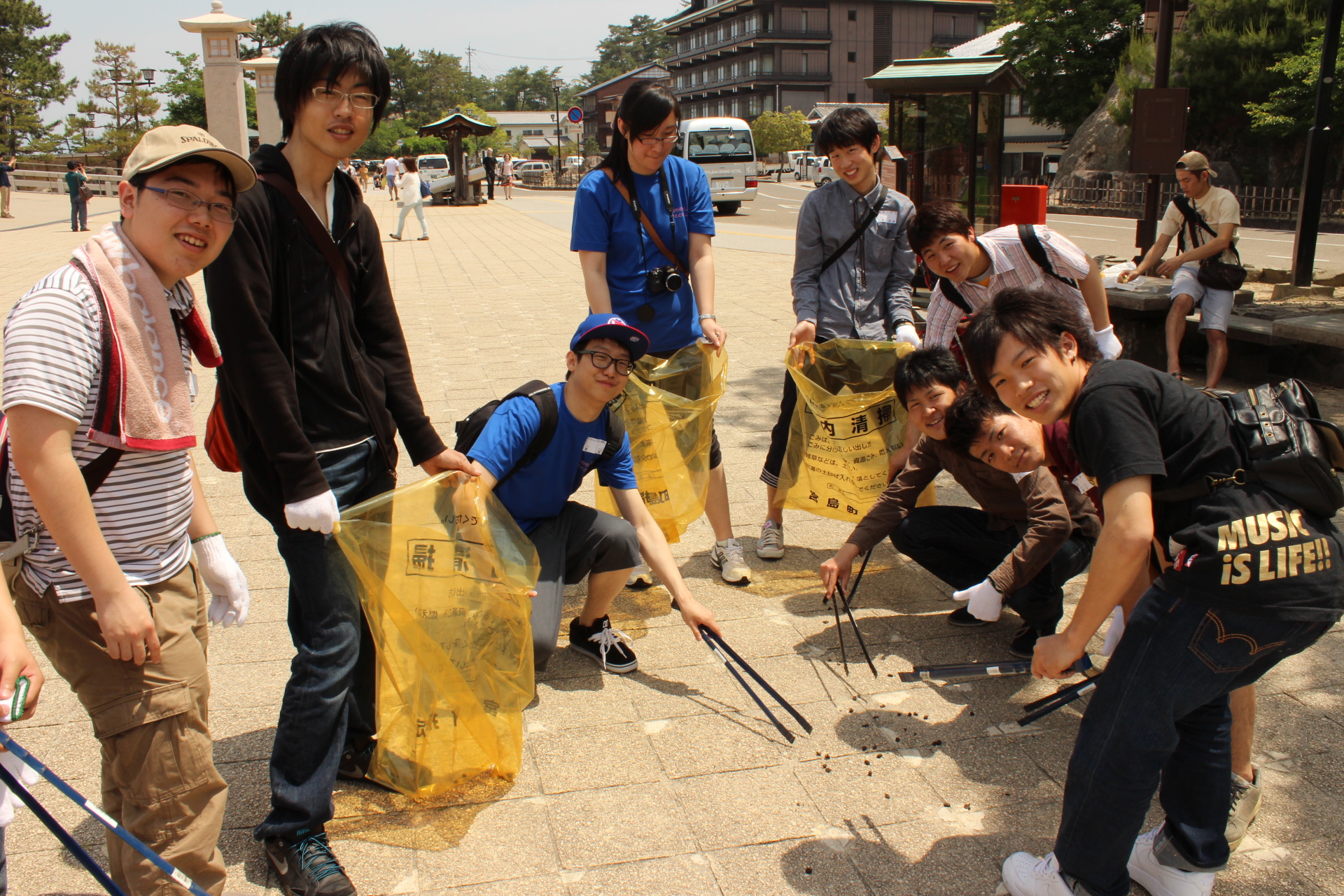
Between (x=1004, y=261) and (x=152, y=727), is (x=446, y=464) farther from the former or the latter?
(x=1004, y=261)

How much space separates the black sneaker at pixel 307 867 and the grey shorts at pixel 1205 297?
6569 millimetres

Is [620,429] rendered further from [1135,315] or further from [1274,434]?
[1135,315]

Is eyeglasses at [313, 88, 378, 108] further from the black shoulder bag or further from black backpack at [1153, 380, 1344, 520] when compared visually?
the black shoulder bag

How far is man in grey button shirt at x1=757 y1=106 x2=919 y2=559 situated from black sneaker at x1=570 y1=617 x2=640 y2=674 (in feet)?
3.44

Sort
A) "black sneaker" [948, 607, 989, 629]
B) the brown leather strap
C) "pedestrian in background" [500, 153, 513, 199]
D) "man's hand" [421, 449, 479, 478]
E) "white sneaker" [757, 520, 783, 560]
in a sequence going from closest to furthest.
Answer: "man's hand" [421, 449, 479, 478]
"black sneaker" [948, 607, 989, 629]
the brown leather strap
"white sneaker" [757, 520, 783, 560]
"pedestrian in background" [500, 153, 513, 199]

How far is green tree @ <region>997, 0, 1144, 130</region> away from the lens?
34781mm

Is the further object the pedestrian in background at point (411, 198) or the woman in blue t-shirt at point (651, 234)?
the pedestrian in background at point (411, 198)

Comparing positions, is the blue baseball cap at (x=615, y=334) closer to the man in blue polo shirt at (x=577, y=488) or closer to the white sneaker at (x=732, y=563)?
the man in blue polo shirt at (x=577, y=488)

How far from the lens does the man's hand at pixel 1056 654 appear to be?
193 cm

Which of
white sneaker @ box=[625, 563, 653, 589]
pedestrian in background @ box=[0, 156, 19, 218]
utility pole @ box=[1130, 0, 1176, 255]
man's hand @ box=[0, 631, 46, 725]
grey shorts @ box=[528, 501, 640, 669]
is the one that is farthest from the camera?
pedestrian in background @ box=[0, 156, 19, 218]

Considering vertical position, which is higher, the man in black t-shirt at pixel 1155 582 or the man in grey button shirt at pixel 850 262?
the man in grey button shirt at pixel 850 262

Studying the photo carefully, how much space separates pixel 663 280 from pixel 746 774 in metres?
1.84

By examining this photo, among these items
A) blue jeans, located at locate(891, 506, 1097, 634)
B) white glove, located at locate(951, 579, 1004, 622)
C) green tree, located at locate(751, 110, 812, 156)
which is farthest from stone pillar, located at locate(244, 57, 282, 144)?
green tree, located at locate(751, 110, 812, 156)

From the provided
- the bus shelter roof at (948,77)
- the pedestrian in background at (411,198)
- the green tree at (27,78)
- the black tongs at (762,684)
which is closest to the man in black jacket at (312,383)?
the black tongs at (762,684)
